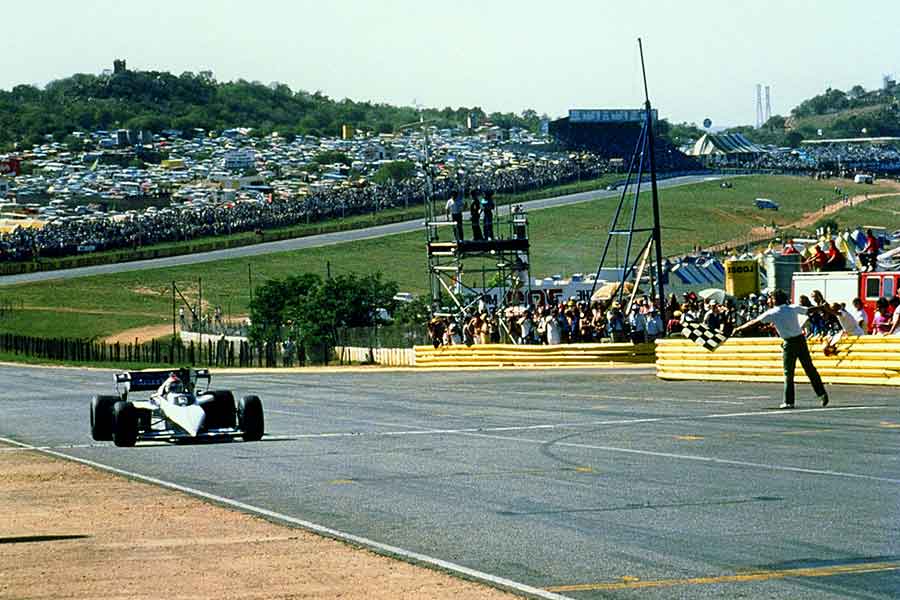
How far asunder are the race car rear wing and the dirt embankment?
547 centimetres

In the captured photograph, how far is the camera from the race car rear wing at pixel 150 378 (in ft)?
70.1

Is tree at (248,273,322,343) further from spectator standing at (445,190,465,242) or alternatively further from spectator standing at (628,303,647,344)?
spectator standing at (628,303,647,344)

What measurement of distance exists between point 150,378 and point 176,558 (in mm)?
10616

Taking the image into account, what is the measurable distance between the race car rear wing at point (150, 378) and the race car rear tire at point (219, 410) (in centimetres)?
42

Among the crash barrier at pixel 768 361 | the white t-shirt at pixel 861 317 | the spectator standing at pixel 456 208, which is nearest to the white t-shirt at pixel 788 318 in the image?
the crash barrier at pixel 768 361

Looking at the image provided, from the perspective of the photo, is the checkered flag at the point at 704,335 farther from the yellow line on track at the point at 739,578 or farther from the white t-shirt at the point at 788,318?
the yellow line on track at the point at 739,578

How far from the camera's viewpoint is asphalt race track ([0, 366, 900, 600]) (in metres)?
10.5

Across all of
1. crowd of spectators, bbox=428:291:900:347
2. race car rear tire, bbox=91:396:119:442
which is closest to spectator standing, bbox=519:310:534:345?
crowd of spectators, bbox=428:291:900:347

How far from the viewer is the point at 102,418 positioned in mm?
21750

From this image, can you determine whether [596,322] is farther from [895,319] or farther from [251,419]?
[251,419]

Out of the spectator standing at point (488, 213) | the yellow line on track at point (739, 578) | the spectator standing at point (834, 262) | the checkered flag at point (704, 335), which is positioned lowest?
the yellow line on track at point (739, 578)

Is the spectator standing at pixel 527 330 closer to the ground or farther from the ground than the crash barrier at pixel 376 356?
farther from the ground

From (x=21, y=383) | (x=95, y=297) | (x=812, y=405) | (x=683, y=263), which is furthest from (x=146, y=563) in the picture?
(x=95, y=297)

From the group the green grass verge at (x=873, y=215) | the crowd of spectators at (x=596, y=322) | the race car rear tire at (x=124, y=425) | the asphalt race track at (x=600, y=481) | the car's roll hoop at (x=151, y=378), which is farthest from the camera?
the green grass verge at (x=873, y=215)
